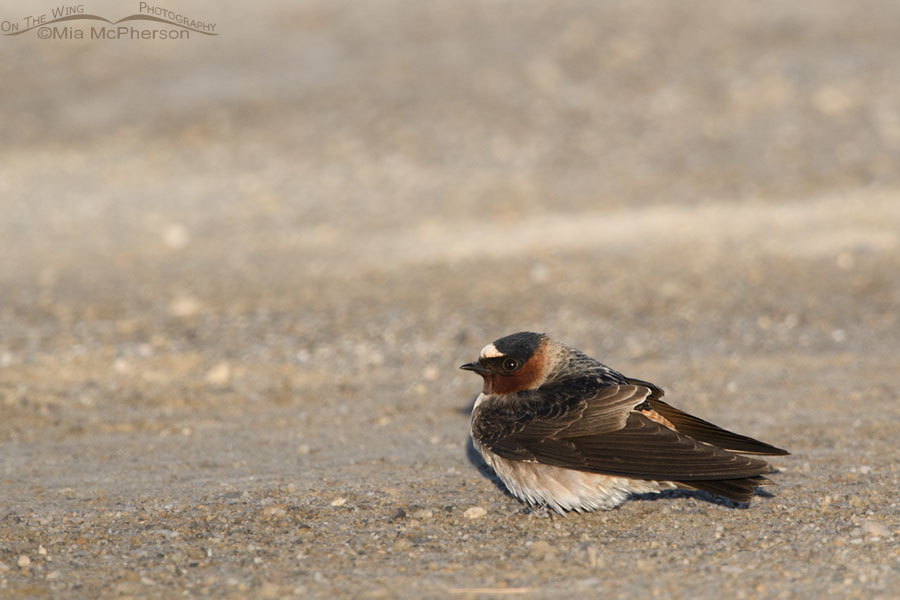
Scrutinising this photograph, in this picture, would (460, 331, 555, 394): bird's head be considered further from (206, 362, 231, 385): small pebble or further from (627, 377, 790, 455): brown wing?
(206, 362, 231, 385): small pebble

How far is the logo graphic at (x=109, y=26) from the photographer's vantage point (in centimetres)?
2034

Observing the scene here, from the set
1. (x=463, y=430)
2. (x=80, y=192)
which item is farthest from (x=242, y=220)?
(x=463, y=430)

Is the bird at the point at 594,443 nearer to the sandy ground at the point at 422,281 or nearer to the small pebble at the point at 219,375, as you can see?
the sandy ground at the point at 422,281

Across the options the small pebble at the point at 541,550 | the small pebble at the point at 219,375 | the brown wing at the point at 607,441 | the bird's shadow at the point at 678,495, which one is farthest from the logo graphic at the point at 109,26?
the small pebble at the point at 541,550

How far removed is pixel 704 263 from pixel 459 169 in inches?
189

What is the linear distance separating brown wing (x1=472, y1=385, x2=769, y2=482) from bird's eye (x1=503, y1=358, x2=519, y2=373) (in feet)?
0.81

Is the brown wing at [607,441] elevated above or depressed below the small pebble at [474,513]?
above

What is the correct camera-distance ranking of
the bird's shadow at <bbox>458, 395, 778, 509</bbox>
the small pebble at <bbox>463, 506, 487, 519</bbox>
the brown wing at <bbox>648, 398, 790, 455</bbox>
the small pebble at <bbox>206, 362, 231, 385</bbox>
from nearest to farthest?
the brown wing at <bbox>648, 398, 790, 455</bbox>
the small pebble at <bbox>463, 506, 487, 519</bbox>
the bird's shadow at <bbox>458, 395, 778, 509</bbox>
the small pebble at <bbox>206, 362, 231, 385</bbox>

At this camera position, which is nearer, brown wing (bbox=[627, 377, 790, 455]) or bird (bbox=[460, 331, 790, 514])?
bird (bbox=[460, 331, 790, 514])

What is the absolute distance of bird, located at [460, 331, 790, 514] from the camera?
5969 mm

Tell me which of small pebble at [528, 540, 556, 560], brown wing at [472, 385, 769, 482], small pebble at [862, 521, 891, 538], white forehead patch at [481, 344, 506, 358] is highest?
white forehead patch at [481, 344, 506, 358]

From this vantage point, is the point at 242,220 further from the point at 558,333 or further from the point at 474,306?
the point at 558,333

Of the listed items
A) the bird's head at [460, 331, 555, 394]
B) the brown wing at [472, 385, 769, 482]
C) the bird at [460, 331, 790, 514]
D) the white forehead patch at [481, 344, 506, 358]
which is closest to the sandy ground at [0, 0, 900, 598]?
the bird at [460, 331, 790, 514]

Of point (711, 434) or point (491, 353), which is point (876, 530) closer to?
point (711, 434)
